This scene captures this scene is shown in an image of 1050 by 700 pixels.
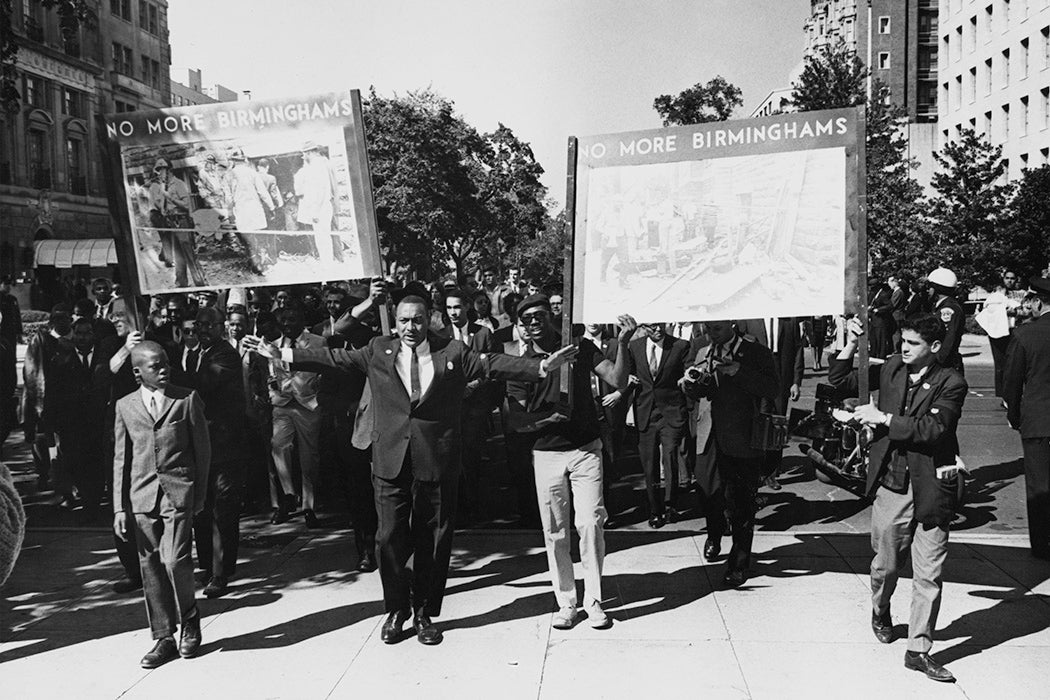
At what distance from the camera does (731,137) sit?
6414mm

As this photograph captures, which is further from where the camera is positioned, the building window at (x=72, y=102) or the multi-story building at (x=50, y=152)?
the building window at (x=72, y=102)

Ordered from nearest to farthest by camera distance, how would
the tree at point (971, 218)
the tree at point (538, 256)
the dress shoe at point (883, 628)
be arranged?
1. the dress shoe at point (883, 628)
2. the tree at point (971, 218)
3. the tree at point (538, 256)

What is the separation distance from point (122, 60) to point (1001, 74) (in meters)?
42.3

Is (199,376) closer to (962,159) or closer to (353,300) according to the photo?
(353,300)

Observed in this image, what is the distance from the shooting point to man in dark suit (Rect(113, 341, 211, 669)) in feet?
19.4

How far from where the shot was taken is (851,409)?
5.85 metres

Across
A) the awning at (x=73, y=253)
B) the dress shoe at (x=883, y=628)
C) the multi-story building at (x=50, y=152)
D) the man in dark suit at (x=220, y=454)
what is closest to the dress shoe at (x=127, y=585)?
the man in dark suit at (x=220, y=454)

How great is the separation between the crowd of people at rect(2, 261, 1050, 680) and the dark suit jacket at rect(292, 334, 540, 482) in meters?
0.01

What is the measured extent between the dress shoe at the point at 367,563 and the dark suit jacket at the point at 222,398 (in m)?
1.11

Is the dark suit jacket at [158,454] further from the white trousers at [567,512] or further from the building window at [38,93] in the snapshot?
the building window at [38,93]

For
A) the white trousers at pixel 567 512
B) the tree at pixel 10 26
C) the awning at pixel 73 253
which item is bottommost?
the white trousers at pixel 567 512

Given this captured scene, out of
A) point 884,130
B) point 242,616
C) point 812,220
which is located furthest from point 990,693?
point 884,130

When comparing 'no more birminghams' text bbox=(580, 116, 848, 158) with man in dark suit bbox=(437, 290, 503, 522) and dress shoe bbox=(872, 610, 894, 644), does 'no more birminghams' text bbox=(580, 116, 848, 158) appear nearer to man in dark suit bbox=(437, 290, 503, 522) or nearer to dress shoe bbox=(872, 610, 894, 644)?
man in dark suit bbox=(437, 290, 503, 522)

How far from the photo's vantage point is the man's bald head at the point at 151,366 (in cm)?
601
